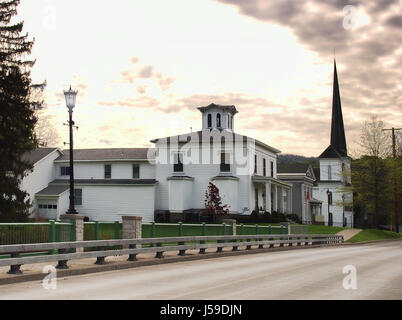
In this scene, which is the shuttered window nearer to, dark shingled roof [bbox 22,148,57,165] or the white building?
the white building

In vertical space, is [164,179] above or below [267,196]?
above

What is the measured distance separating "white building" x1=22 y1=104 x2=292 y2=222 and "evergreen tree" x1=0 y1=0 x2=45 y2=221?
17.9 metres

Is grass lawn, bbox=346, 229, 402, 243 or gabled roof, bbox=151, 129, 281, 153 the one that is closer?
grass lawn, bbox=346, 229, 402, 243

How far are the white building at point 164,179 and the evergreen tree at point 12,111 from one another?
58.8ft

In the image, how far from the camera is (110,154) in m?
64.0

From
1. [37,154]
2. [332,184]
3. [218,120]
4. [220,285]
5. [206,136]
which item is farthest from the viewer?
[332,184]

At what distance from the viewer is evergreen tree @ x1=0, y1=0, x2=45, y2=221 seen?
128ft

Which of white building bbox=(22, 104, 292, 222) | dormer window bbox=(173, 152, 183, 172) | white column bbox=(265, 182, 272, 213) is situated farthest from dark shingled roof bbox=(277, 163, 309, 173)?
dormer window bbox=(173, 152, 183, 172)

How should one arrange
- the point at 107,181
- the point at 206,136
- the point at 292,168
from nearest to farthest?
1. the point at 206,136
2. the point at 107,181
3. the point at 292,168

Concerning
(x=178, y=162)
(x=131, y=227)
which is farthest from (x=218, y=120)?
(x=131, y=227)

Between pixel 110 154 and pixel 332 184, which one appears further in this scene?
pixel 332 184

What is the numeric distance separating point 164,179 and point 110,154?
296 inches

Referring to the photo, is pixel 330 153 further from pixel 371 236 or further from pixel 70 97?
pixel 70 97
